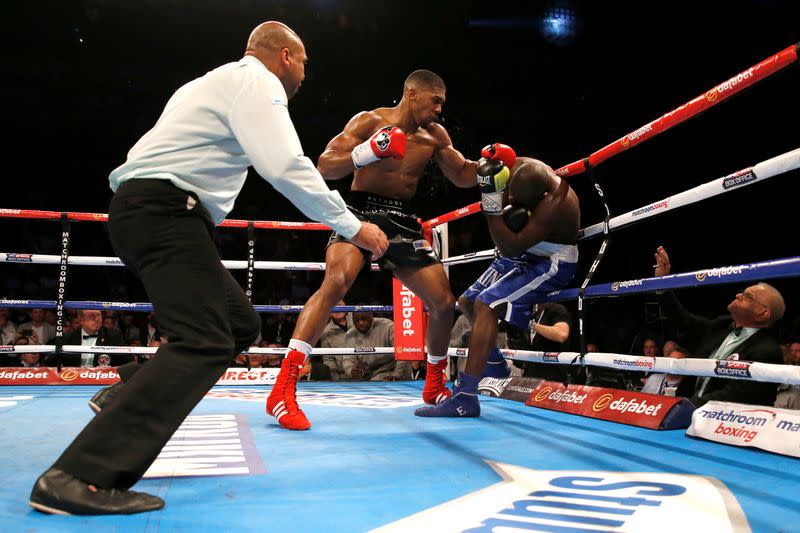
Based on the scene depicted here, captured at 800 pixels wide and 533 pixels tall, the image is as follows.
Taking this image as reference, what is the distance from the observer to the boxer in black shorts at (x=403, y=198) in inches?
101

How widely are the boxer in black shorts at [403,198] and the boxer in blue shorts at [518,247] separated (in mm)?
302

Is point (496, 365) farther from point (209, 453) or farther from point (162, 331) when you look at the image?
point (162, 331)

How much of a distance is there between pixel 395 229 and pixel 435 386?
2.59 ft

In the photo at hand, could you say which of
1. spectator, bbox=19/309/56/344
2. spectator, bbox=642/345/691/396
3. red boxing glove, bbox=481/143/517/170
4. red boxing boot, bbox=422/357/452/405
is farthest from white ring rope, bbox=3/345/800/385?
spectator, bbox=19/309/56/344

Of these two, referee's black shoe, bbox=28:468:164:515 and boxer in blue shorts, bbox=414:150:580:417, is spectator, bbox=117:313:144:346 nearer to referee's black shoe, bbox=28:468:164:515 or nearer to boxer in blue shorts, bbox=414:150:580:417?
boxer in blue shorts, bbox=414:150:580:417

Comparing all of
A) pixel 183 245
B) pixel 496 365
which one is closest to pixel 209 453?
pixel 183 245

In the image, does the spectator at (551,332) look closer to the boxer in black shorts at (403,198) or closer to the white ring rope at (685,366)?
the white ring rope at (685,366)

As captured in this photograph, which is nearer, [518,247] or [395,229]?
[518,247]

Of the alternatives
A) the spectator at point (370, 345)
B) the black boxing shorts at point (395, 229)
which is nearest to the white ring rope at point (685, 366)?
the black boxing shorts at point (395, 229)

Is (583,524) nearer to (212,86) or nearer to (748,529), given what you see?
(748,529)

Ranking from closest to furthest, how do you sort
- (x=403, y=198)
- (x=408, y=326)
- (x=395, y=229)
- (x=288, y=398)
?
(x=288, y=398), (x=395, y=229), (x=403, y=198), (x=408, y=326)

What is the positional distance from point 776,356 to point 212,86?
2.10 meters

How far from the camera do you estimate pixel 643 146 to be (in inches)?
316

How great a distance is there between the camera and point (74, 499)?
1.05 meters
